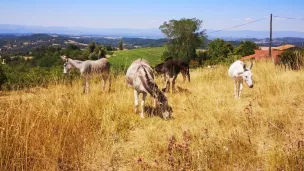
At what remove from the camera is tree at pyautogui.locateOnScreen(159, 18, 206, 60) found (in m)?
82.4

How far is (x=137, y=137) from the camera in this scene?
18.7ft

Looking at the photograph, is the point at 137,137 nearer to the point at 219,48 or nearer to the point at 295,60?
the point at 295,60

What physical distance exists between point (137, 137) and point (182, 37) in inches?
3182

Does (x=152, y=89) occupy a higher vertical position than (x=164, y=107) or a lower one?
higher

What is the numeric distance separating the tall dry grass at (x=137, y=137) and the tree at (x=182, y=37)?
75135 millimetres

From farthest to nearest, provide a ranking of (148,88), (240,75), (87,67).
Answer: (87,67)
(240,75)
(148,88)

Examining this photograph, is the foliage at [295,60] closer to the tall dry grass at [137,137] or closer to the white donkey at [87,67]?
the tall dry grass at [137,137]

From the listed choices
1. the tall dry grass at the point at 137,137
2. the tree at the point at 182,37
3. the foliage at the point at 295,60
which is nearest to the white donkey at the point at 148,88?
the tall dry grass at the point at 137,137

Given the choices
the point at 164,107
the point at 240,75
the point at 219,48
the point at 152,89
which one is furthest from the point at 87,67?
the point at 219,48

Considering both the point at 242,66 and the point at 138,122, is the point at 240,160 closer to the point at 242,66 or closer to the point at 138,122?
the point at 138,122

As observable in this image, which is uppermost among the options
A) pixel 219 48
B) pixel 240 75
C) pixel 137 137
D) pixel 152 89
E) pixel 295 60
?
pixel 219 48

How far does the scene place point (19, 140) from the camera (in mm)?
4074

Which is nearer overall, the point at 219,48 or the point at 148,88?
the point at 148,88

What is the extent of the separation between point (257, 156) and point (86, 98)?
413cm
